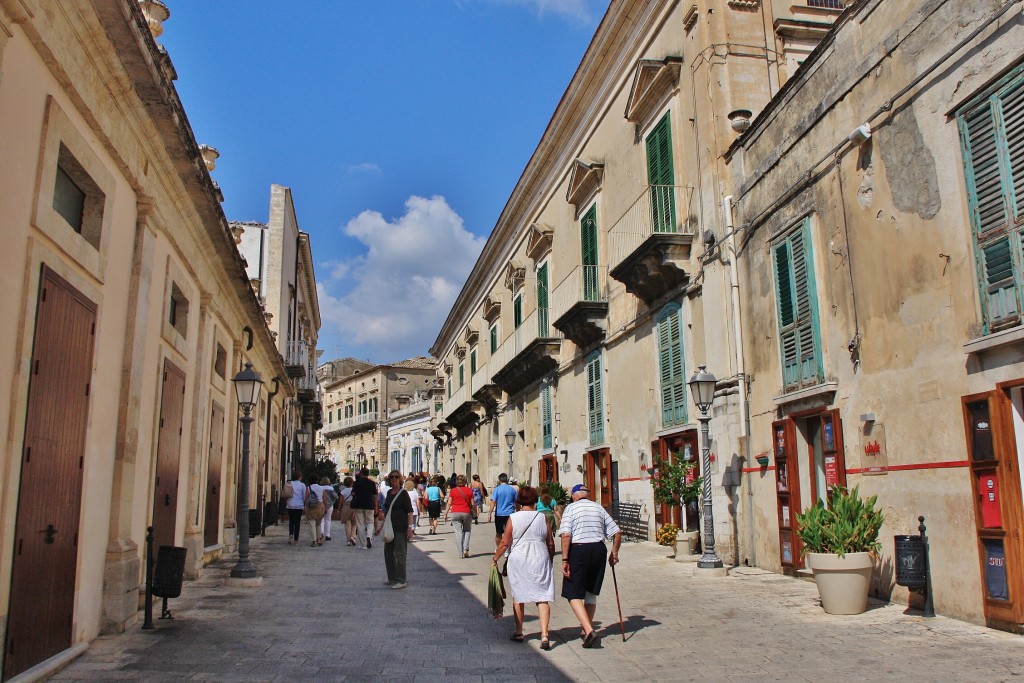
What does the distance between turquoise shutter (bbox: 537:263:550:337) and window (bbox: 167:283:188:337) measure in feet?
40.9

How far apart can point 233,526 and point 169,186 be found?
9494mm

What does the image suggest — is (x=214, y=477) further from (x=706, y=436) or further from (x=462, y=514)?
(x=706, y=436)

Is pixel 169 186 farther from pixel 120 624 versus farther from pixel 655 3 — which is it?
pixel 655 3

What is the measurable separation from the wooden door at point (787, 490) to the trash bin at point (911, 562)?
2494 millimetres

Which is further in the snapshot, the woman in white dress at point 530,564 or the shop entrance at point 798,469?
the shop entrance at point 798,469

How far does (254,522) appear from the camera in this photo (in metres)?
20.9

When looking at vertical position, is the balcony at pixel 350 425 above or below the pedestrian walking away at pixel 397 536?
above

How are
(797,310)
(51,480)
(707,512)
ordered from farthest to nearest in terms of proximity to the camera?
(707,512) → (797,310) → (51,480)

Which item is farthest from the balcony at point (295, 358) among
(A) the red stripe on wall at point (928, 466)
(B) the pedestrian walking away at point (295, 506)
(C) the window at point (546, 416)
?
(A) the red stripe on wall at point (928, 466)

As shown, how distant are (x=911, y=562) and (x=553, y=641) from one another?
351 centimetres

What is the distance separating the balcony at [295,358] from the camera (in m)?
31.4

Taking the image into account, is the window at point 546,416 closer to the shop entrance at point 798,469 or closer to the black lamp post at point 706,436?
the black lamp post at point 706,436

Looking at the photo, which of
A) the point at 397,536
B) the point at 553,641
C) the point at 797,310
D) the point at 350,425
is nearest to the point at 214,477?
the point at 397,536

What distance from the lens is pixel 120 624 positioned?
7875mm
